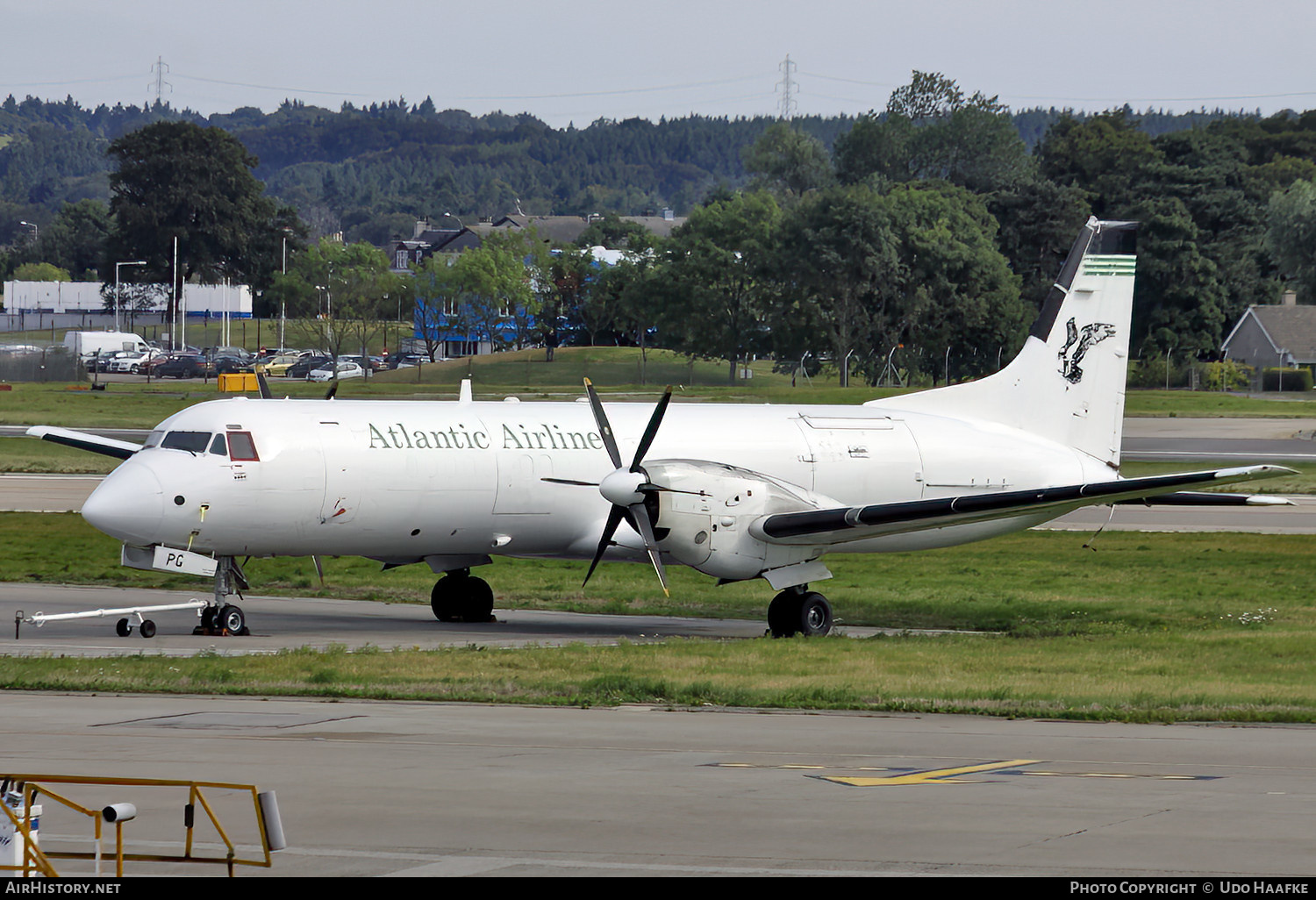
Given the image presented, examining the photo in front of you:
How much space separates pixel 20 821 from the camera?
708 centimetres

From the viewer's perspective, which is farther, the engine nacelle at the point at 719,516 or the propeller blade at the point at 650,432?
the propeller blade at the point at 650,432

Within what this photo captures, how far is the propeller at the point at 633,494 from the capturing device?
23922 mm

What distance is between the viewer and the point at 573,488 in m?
25.9

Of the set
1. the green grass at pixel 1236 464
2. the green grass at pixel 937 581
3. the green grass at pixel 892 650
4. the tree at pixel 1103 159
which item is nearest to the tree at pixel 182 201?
the tree at pixel 1103 159

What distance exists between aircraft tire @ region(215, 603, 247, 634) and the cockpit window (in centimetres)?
259

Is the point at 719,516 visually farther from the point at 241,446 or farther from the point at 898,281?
the point at 898,281

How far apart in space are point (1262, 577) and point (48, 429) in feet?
82.8

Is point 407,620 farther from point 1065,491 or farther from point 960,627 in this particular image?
point 1065,491

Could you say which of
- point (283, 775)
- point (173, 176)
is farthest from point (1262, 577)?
point (173, 176)

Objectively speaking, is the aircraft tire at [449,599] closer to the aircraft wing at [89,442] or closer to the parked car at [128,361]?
the aircraft wing at [89,442]

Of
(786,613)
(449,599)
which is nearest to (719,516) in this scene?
(786,613)

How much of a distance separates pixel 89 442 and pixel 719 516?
11607 millimetres

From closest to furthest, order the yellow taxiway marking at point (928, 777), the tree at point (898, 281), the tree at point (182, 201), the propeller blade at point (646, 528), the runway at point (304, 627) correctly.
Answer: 1. the yellow taxiway marking at point (928, 777)
2. the runway at point (304, 627)
3. the propeller blade at point (646, 528)
4. the tree at point (898, 281)
5. the tree at point (182, 201)

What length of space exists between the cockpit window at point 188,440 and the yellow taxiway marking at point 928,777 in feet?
46.1
